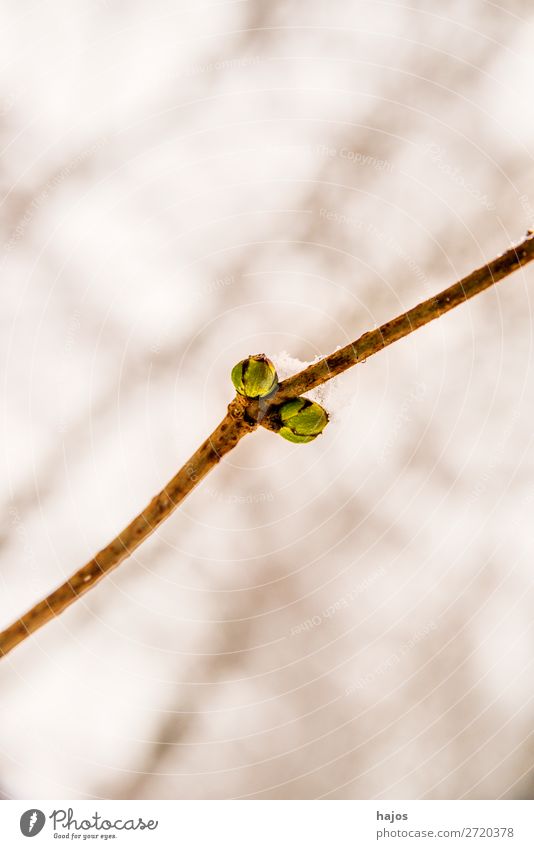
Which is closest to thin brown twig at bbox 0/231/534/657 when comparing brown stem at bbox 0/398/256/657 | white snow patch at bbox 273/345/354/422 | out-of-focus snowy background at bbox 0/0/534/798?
brown stem at bbox 0/398/256/657

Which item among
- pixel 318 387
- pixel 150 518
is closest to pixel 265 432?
pixel 318 387

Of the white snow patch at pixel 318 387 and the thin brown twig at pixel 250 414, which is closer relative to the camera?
the thin brown twig at pixel 250 414

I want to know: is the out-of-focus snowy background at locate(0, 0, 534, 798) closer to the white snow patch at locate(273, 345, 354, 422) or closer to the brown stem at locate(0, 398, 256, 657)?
the white snow patch at locate(273, 345, 354, 422)

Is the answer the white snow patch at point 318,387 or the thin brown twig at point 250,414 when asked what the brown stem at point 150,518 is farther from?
the white snow patch at point 318,387

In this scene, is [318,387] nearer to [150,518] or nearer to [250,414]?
[250,414]

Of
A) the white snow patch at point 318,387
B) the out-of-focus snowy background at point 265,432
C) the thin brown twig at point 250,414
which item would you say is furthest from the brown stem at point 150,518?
the out-of-focus snowy background at point 265,432

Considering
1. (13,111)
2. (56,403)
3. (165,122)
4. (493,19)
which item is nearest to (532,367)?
(493,19)
